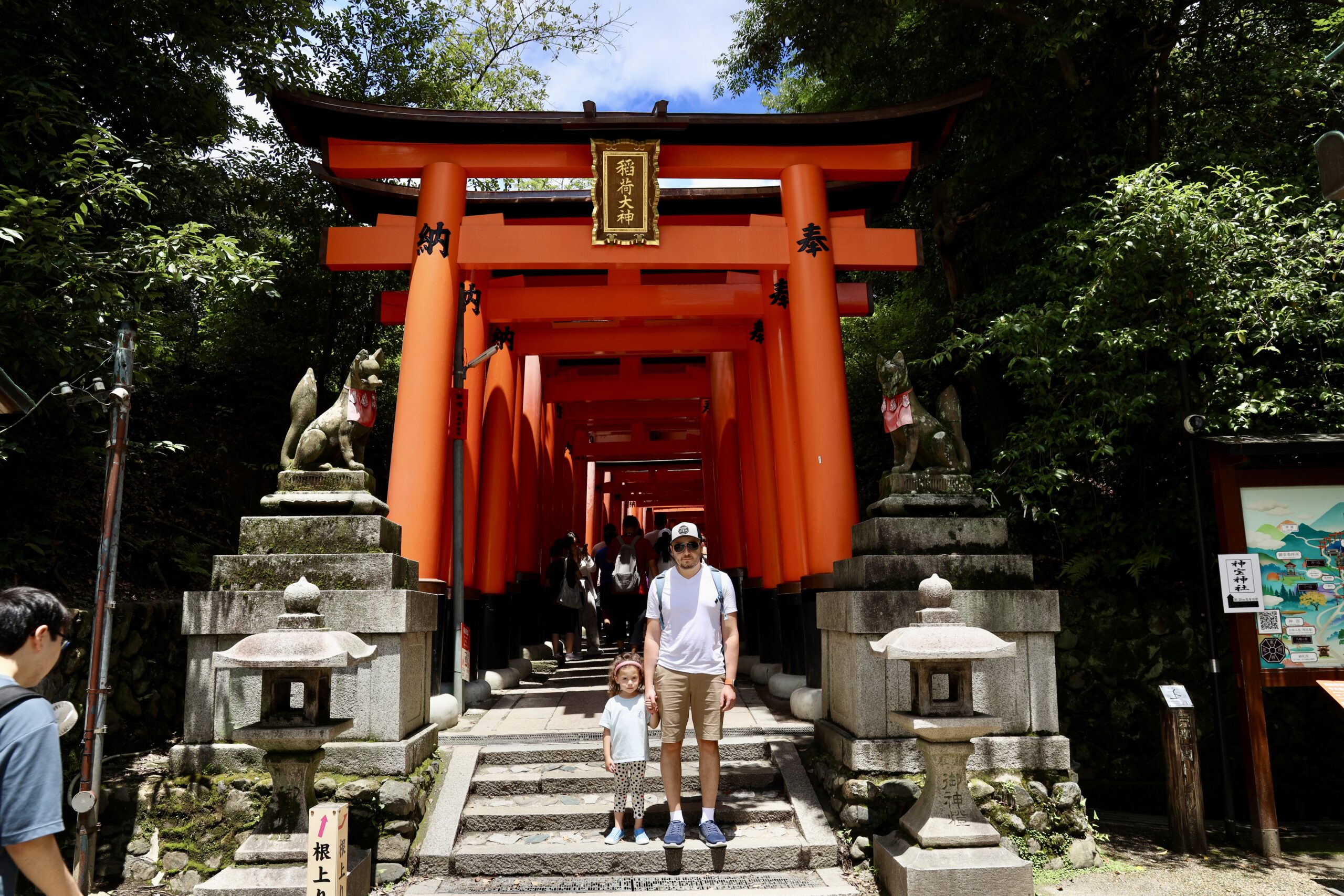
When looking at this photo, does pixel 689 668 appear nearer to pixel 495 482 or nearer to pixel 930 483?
pixel 930 483

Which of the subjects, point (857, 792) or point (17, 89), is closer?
point (857, 792)

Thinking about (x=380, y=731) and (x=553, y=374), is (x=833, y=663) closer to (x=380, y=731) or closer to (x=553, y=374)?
(x=380, y=731)

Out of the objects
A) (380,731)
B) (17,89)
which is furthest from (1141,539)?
(17,89)

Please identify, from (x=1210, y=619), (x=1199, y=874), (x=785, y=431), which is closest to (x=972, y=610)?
(x=1199, y=874)

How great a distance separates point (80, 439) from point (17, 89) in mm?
3281

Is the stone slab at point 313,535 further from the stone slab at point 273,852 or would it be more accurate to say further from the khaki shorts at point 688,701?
the khaki shorts at point 688,701

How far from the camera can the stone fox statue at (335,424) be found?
18.6 feet

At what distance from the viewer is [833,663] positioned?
5844mm

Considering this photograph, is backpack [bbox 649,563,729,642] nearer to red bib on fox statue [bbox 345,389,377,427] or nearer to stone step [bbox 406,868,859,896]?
stone step [bbox 406,868,859,896]

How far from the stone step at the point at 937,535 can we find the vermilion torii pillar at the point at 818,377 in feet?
6.42

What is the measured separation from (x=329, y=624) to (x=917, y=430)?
12.5ft

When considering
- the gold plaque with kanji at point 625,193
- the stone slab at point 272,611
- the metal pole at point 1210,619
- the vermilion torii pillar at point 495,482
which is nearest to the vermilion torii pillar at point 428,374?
the gold plaque with kanji at point 625,193

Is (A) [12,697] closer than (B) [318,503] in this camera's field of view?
Yes

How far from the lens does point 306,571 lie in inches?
211
